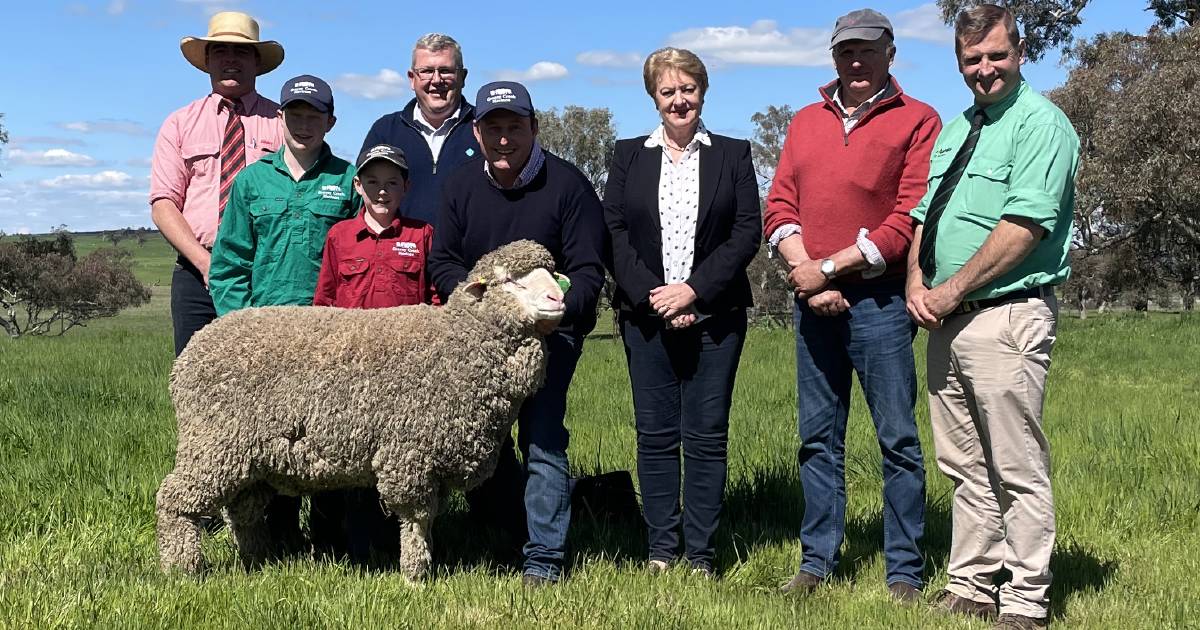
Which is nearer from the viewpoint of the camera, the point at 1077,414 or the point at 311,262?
the point at 311,262

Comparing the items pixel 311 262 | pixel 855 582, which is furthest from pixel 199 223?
pixel 855 582

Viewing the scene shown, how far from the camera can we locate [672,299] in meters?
4.53

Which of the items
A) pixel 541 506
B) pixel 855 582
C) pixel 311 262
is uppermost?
pixel 311 262

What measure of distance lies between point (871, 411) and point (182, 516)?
3215 millimetres

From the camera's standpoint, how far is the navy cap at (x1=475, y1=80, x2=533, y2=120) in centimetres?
445

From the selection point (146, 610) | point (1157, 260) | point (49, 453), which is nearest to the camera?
point (146, 610)

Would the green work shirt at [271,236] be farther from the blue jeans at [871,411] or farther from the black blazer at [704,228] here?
the blue jeans at [871,411]

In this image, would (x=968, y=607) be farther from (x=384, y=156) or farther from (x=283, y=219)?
(x=283, y=219)

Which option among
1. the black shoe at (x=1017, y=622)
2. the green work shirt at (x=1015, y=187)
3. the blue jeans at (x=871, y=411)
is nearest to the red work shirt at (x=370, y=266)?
the blue jeans at (x=871, y=411)

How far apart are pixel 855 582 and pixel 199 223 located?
3952mm

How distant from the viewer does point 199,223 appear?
5.24 m

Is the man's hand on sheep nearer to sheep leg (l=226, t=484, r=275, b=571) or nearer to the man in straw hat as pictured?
sheep leg (l=226, t=484, r=275, b=571)

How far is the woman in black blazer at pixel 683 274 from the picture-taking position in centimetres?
462

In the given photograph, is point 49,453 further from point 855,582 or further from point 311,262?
point 855,582
